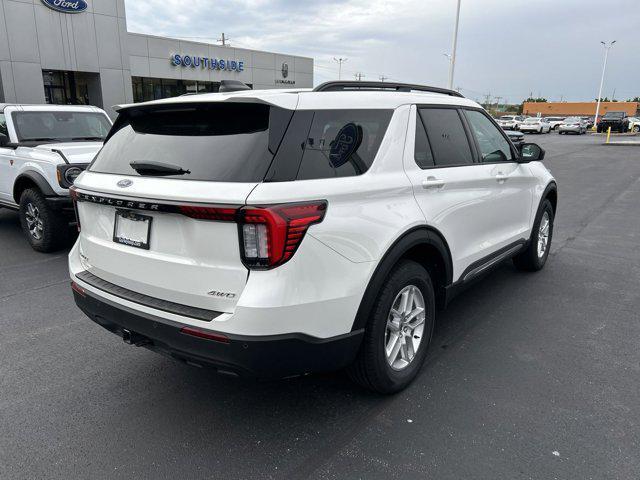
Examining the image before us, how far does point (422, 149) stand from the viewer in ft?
10.5

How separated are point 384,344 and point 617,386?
5.29 ft

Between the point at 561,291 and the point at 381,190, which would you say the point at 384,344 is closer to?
the point at 381,190

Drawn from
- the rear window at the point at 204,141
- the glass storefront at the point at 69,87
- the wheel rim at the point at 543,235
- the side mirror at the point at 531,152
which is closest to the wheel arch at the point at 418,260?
the rear window at the point at 204,141

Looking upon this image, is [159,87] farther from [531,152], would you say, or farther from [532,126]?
[531,152]

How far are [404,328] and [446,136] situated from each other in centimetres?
142

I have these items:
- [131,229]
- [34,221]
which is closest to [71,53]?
[34,221]

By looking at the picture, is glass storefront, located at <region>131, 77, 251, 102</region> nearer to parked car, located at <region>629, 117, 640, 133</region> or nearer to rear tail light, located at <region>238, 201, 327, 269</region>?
rear tail light, located at <region>238, 201, 327, 269</region>

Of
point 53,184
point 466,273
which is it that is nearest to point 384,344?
point 466,273

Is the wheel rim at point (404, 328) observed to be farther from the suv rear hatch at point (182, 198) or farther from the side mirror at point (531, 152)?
the side mirror at point (531, 152)

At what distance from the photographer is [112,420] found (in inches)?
113

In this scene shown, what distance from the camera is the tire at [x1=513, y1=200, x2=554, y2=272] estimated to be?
5.12 m

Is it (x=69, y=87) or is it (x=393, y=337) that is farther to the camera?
(x=69, y=87)

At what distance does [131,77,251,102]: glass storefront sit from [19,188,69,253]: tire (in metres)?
25.6

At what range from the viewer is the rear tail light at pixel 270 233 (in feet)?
7.16
